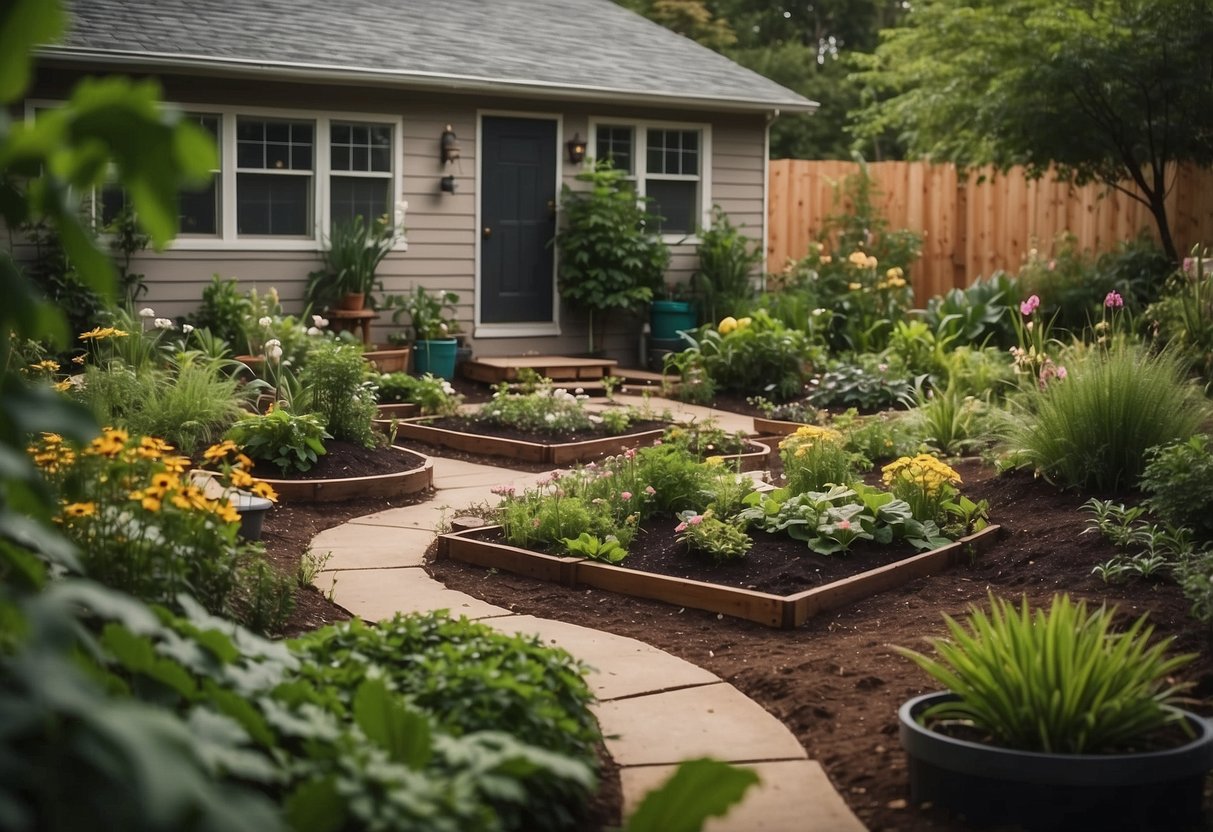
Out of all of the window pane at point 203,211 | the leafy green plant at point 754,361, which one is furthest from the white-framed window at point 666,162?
the window pane at point 203,211

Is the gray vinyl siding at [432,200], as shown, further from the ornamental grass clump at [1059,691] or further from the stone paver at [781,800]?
the ornamental grass clump at [1059,691]

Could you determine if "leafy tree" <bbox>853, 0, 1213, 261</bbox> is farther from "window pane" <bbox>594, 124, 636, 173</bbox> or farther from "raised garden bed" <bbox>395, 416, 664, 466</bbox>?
"raised garden bed" <bbox>395, 416, 664, 466</bbox>

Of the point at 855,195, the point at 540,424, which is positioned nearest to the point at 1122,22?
the point at 855,195

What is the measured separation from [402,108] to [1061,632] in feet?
34.2

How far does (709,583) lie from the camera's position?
5.44 meters

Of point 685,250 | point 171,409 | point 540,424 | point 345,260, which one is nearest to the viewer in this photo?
point 171,409

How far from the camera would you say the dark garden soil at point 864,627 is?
380cm

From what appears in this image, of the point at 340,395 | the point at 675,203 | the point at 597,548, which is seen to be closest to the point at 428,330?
the point at 675,203

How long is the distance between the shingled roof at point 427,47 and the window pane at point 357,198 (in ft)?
3.24

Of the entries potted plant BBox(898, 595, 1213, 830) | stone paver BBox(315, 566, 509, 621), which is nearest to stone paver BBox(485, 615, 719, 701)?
stone paver BBox(315, 566, 509, 621)

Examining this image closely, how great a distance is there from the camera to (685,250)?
14.5 metres

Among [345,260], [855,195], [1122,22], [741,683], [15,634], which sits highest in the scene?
[1122,22]

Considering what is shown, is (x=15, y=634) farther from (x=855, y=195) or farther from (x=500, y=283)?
(x=855, y=195)

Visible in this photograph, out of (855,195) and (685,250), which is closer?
(685,250)
